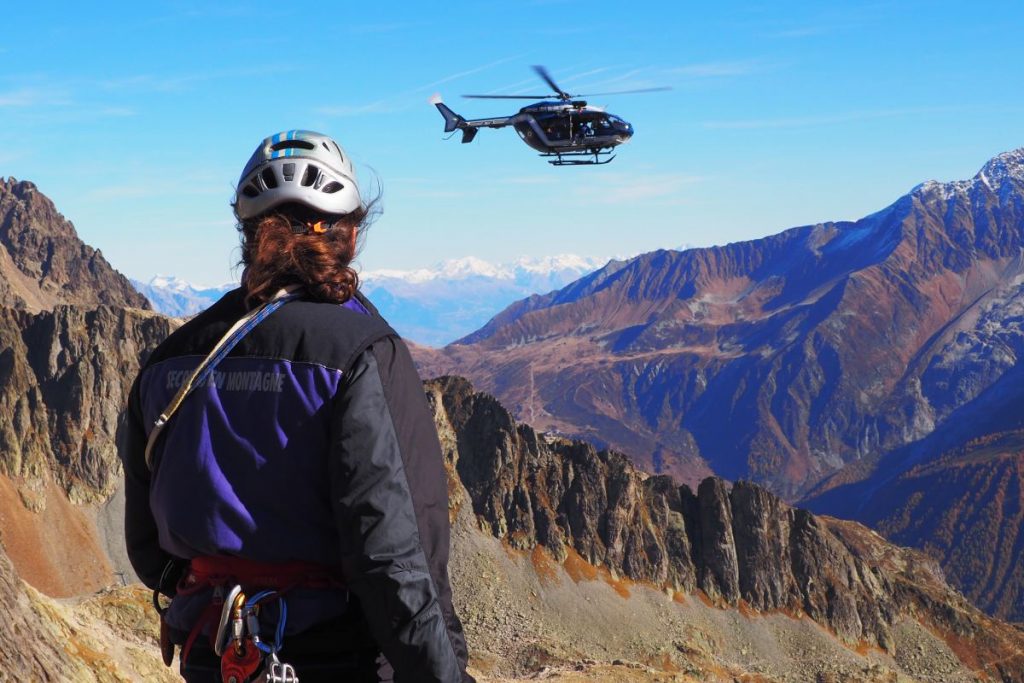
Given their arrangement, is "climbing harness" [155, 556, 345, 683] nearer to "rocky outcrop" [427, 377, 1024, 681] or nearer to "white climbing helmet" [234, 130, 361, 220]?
→ "white climbing helmet" [234, 130, 361, 220]

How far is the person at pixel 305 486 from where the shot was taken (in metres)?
6.30

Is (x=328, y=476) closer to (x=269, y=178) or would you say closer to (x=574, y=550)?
(x=269, y=178)

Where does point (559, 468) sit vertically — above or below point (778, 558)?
above

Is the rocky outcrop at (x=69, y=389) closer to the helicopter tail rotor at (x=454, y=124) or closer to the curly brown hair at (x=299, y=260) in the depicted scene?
the helicopter tail rotor at (x=454, y=124)

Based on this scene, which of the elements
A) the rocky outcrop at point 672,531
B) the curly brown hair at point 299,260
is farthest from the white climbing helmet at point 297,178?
the rocky outcrop at point 672,531

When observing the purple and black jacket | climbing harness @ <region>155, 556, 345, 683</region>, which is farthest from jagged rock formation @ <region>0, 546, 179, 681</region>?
the purple and black jacket

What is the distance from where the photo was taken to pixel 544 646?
104312 mm

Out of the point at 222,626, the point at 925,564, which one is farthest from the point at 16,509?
the point at 925,564

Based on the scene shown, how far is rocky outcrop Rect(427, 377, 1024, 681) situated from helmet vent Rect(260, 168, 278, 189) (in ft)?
401

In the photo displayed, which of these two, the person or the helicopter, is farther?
the helicopter

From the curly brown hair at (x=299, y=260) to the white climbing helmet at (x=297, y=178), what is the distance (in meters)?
0.12

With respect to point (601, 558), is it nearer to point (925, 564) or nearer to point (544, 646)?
point (544, 646)

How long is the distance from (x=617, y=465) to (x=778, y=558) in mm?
27537

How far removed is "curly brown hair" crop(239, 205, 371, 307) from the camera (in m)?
6.94
